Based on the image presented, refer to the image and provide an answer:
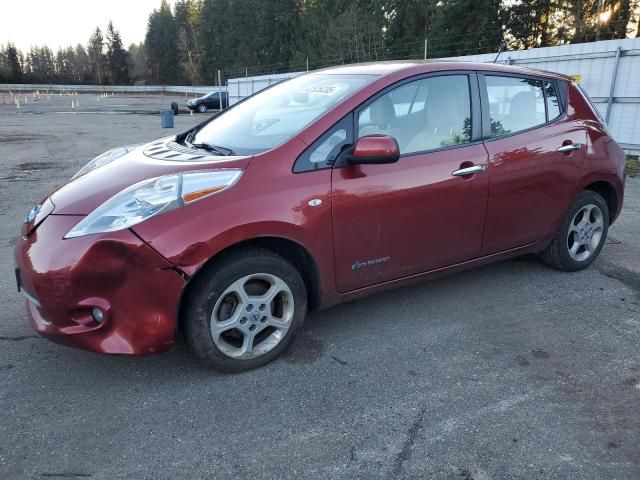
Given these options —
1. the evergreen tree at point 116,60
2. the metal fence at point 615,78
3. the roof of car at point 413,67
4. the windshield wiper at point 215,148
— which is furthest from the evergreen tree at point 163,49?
the windshield wiper at point 215,148

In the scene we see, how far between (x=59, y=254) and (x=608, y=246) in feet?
16.3

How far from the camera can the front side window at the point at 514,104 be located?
3773 millimetres

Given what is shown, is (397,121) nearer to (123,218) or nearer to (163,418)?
(123,218)

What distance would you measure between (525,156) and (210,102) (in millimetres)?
32658

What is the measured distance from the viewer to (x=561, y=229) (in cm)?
428

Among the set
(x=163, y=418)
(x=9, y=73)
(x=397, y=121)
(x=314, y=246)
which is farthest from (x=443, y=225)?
(x=9, y=73)

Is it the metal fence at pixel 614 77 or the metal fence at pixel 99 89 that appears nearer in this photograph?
the metal fence at pixel 614 77

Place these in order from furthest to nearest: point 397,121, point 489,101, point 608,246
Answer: point 608,246 → point 489,101 → point 397,121

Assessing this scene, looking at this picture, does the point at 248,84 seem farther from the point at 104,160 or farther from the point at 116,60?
the point at 116,60

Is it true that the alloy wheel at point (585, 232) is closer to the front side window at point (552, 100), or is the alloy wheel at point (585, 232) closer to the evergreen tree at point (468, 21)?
the front side window at point (552, 100)

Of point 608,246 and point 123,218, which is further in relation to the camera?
point 608,246

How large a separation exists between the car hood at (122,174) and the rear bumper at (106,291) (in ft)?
0.51

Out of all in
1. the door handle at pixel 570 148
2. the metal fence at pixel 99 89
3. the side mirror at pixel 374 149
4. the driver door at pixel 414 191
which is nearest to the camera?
the side mirror at pixel 374 149

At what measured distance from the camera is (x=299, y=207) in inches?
114
